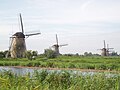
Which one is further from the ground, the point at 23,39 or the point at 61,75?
the point at 23,39

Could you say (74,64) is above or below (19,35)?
below

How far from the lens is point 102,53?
9888cm

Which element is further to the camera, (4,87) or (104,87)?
(104,87)

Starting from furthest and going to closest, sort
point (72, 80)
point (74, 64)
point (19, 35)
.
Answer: point (19, 35) < point (74, 64) < point (72, 80)

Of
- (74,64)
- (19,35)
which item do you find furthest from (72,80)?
(19,35)

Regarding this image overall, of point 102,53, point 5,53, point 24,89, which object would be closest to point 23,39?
point 5,53

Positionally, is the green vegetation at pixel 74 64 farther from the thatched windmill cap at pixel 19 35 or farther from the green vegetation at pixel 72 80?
the green vegetation at pixel 72 80

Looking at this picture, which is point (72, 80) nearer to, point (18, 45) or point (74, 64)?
point (74, 64)

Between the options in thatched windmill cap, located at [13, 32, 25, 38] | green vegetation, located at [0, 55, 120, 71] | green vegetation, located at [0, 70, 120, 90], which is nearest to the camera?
green vegetation, located at [0, 70, 120, 90]

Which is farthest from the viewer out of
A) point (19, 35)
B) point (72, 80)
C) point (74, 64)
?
point (19, 35)

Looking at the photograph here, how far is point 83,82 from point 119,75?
1.87m

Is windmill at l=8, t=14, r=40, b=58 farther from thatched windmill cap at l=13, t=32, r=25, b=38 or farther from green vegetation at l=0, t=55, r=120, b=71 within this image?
green vegetation at l=0, t=55, r=120, b=71

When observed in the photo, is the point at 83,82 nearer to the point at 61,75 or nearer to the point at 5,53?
the point at 61,75

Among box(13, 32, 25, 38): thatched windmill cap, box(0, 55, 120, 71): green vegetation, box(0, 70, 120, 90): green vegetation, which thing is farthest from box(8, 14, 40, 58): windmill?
box(0, 70, 120, 90): green vegetation
